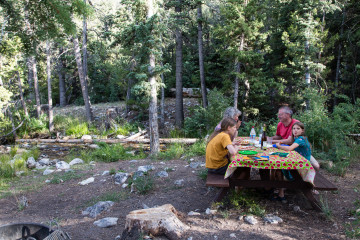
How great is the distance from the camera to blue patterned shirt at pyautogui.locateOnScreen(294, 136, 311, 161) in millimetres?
3760

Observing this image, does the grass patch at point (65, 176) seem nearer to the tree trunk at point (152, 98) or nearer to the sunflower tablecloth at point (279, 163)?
the tree trunk at point (152, 98)

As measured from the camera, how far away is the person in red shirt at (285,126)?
4.44m

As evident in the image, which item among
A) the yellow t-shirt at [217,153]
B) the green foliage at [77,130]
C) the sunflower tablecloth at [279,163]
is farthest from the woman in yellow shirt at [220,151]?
the green foliage at [77,130]

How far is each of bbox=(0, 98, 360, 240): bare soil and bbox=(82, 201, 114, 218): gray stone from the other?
0.11 m

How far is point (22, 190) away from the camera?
568 centimetres

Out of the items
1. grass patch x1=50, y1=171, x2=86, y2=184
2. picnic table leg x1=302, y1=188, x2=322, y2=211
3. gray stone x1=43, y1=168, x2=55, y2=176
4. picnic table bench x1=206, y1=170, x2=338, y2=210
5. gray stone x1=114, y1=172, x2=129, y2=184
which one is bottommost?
gray stone x1=43, y1=168, x2=55, y2=176

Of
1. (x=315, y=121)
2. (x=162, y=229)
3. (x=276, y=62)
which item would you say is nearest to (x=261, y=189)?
(x=162, y=229)

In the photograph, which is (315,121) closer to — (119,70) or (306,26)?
(306,26)

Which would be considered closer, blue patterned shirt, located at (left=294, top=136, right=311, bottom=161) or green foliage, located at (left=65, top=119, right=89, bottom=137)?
blue patterned shirt, located at (left=294, top=136, right=311, bottom=161)

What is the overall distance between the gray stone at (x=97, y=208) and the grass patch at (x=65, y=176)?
6.45ft

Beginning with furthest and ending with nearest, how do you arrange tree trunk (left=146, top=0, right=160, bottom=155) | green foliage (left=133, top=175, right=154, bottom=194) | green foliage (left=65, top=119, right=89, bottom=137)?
green foliage (left=65, top=119, right=89, bottom=137) → tree trunk (left=146, top=0, right=160, bottom=155) → green foliage (left=133, top=175, right=154, bottom=194)

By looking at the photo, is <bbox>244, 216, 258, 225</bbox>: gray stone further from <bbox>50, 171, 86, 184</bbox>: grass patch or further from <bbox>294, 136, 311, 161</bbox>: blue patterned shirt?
<bbox>50, 171, 86, 184</bbox>: grass patch

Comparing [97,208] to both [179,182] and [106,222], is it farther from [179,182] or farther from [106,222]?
[179,182]

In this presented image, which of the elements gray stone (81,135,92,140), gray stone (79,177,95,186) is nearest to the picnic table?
gray stone (79,177,95,186)
